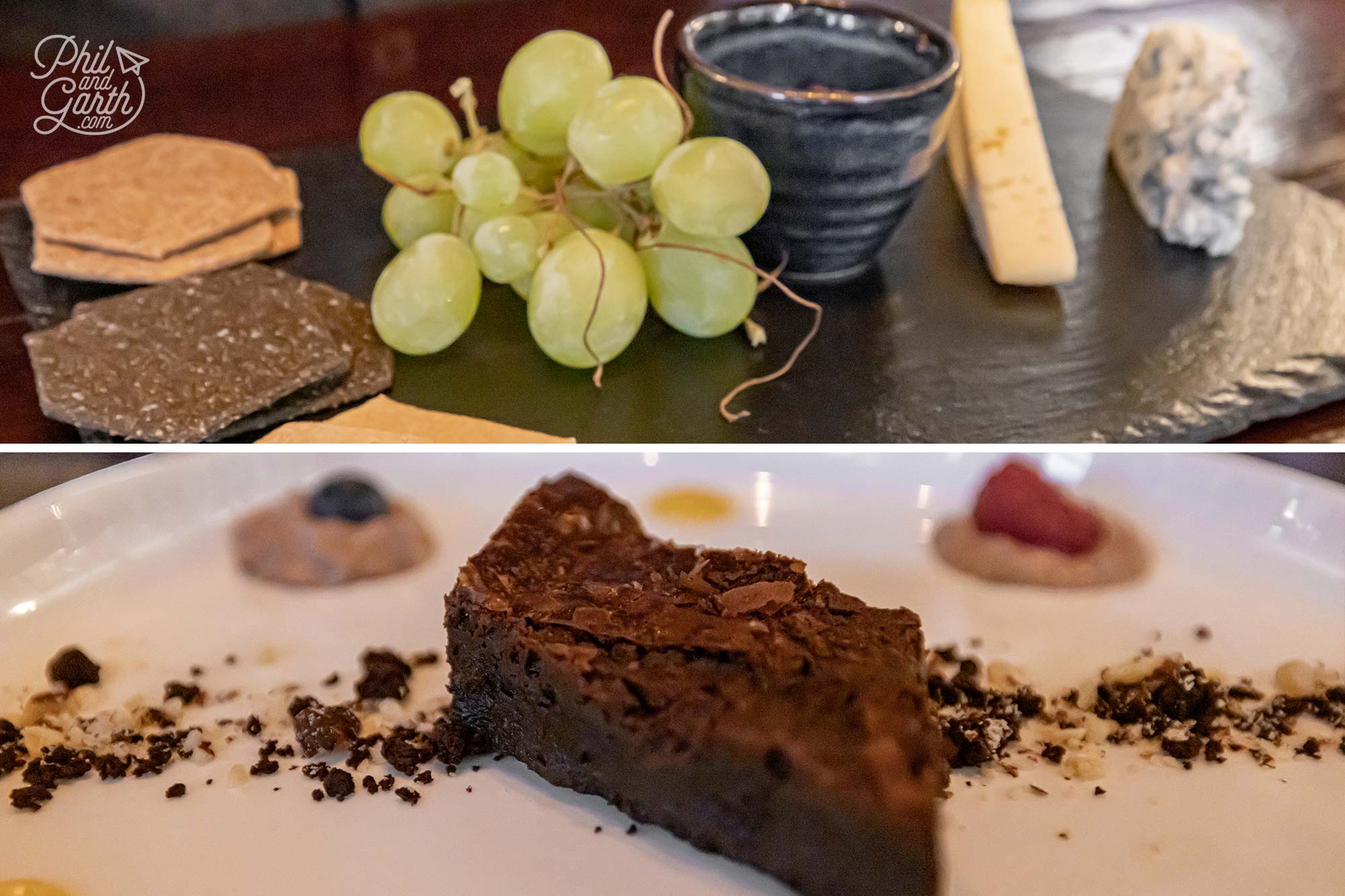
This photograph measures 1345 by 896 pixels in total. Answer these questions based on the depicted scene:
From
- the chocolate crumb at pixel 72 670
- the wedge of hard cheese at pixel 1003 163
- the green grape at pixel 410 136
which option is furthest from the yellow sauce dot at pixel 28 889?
the wedge of hard cheese at pixel 1003 163

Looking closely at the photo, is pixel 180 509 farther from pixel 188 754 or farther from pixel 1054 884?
pixel 1054 884

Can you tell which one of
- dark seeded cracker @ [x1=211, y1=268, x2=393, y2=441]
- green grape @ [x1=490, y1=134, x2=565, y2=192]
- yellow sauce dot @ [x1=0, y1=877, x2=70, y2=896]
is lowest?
yellow sauce dot @ [x1=0, y1=877, x2=70, y2=896]

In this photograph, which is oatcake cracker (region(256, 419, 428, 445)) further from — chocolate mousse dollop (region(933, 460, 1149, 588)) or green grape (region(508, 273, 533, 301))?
chocolate mousse dollop (region(933, 460, 1149, 588))

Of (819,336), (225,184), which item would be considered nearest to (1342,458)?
(819,336)

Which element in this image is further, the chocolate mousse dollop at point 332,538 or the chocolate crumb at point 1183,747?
the chocolate mousse dollop at point 332,538

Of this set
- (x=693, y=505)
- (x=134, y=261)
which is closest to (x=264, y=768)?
(x=693, y=505)

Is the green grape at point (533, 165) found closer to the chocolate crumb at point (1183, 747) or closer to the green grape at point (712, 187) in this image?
the green grape at point (712, 187)

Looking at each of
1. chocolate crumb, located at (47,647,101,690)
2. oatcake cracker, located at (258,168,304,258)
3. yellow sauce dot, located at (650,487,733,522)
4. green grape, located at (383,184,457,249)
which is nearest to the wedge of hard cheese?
yellow sauce dot, located at (650,487,733,522)
